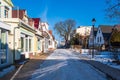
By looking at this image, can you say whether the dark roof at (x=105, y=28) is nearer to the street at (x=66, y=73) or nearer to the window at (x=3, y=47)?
the street at (x=66, y=73)

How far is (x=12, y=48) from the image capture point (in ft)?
68.6

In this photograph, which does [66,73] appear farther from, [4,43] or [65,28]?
[65,28]

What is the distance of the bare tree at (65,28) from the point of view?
9956 centimetres

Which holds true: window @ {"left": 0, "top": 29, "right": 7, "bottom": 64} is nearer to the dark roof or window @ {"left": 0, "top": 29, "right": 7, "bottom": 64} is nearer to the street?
the street

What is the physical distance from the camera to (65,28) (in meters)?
99.8

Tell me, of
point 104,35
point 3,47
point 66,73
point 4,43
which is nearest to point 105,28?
point 104,35

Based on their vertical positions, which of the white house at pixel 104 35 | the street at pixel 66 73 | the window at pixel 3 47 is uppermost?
the white house at pixel 104 35

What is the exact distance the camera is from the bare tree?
9956 centimetres

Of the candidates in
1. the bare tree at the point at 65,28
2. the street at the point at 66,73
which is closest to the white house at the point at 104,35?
the bare tree at the point at 65,28

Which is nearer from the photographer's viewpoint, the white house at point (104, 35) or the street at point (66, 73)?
the street at point (66, 73)

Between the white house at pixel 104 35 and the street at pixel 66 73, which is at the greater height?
the white house at pixel 104 35

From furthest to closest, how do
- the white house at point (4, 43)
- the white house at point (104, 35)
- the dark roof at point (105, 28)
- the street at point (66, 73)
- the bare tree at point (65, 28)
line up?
1. the bare tree at point (65, 28)
2. the dark roof at point (105, 28)
3. the white house at point (104, 35)
4. the white house at point (4, 43)
5. the street at point (66, 73)

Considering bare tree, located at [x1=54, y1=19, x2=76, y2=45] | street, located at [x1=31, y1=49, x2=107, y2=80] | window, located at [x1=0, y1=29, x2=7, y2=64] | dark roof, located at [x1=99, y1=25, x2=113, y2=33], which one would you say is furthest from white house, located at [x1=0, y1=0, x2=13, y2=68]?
bare tree, located at [x1=54, y1=19, x2=76, y2=45]

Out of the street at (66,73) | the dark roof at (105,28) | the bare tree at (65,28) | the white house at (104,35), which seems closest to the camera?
the street at (66,73)
